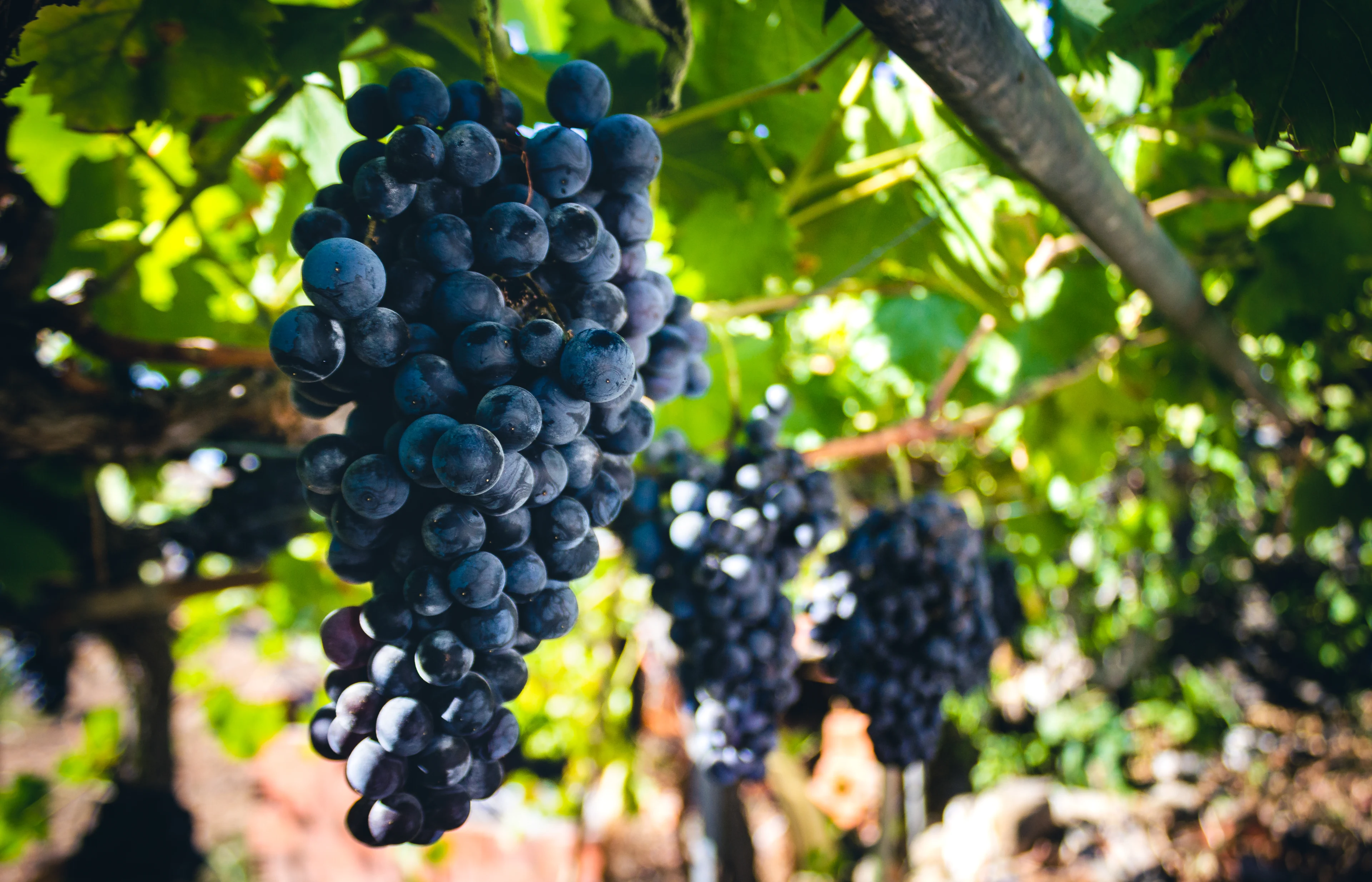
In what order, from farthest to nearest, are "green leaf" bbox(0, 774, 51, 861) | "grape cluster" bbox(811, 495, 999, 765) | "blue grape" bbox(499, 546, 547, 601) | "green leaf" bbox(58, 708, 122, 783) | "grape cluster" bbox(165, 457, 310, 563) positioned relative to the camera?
"green leaf" bbox(58, 708, 122, 783), "green leaf" bbox(0, 774, 51, 861), "grape cluster" bbox(165, 457, 310, 563), "grape cluster" bbox(811, 495, 999, 765), "blue grape" bbox(499, 546, 547, 601)

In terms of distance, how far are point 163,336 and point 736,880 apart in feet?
8.65

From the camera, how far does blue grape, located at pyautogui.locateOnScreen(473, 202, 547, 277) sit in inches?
24.7

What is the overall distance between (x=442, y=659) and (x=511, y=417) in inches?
8.3

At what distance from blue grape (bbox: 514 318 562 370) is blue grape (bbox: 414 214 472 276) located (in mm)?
80

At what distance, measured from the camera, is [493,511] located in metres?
0.62

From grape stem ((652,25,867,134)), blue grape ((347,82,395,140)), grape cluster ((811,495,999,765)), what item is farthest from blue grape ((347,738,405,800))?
grape cluster ((811,495,999,765))

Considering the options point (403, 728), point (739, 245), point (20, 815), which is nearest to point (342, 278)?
point (403, 728)

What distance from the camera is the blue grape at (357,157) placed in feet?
2.23

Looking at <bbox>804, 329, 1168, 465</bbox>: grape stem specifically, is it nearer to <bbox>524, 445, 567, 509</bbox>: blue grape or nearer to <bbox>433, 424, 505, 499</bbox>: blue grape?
<bbox>524, 445, 567, 509</bbox>: blue grape

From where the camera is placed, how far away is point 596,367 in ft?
2.00

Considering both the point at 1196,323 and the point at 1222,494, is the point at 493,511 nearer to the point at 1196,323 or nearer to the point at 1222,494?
the point at 1196,323

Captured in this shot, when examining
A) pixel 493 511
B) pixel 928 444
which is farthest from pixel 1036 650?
pixel 493 511

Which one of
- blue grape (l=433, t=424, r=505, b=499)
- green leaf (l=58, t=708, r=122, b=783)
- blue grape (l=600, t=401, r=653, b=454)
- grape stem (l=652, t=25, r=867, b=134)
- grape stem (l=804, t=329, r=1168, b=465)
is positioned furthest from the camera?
green leaf (l=58, t=708, r=122, b=783)

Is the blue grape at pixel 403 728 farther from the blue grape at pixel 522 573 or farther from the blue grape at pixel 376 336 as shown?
the blue grape at pixel 376 336
